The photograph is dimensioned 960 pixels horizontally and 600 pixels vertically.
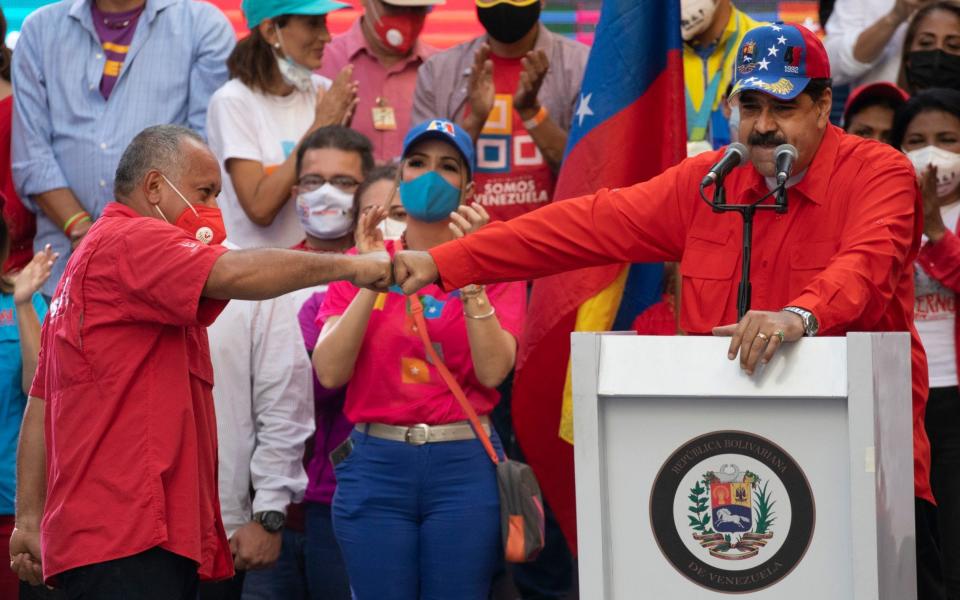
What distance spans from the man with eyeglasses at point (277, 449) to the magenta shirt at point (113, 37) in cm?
156

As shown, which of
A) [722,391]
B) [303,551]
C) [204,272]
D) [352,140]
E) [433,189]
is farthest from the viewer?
[352,140]

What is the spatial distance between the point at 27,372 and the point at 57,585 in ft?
5.18

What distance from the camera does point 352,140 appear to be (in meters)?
6.21

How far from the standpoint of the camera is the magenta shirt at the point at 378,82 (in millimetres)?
6938

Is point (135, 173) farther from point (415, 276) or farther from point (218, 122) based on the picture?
point (218, 122)

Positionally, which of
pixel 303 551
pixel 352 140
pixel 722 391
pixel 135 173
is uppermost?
pixel 352 140

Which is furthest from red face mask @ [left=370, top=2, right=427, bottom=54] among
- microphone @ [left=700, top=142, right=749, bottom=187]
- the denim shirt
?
microphone @ [left=700, top=142, right=749, bottom=187]

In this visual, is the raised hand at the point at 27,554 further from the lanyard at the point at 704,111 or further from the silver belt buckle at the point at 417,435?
the lanyard at the point at 704,111

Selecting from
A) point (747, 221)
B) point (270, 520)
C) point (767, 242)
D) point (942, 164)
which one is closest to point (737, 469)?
point (747, 221)

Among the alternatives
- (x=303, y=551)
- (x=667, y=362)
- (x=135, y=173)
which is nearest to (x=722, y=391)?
(x=667, y=362)

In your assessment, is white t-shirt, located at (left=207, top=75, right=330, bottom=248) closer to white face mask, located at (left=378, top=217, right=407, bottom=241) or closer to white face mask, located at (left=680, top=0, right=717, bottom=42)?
white face mask, located at (left=378, top=217, right=407, bottom=241)

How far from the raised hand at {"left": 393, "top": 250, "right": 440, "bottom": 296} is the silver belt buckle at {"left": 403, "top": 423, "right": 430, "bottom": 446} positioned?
684 millimetres

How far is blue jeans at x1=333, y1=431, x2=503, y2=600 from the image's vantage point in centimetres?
477

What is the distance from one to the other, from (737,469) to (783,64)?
4.59 ft
